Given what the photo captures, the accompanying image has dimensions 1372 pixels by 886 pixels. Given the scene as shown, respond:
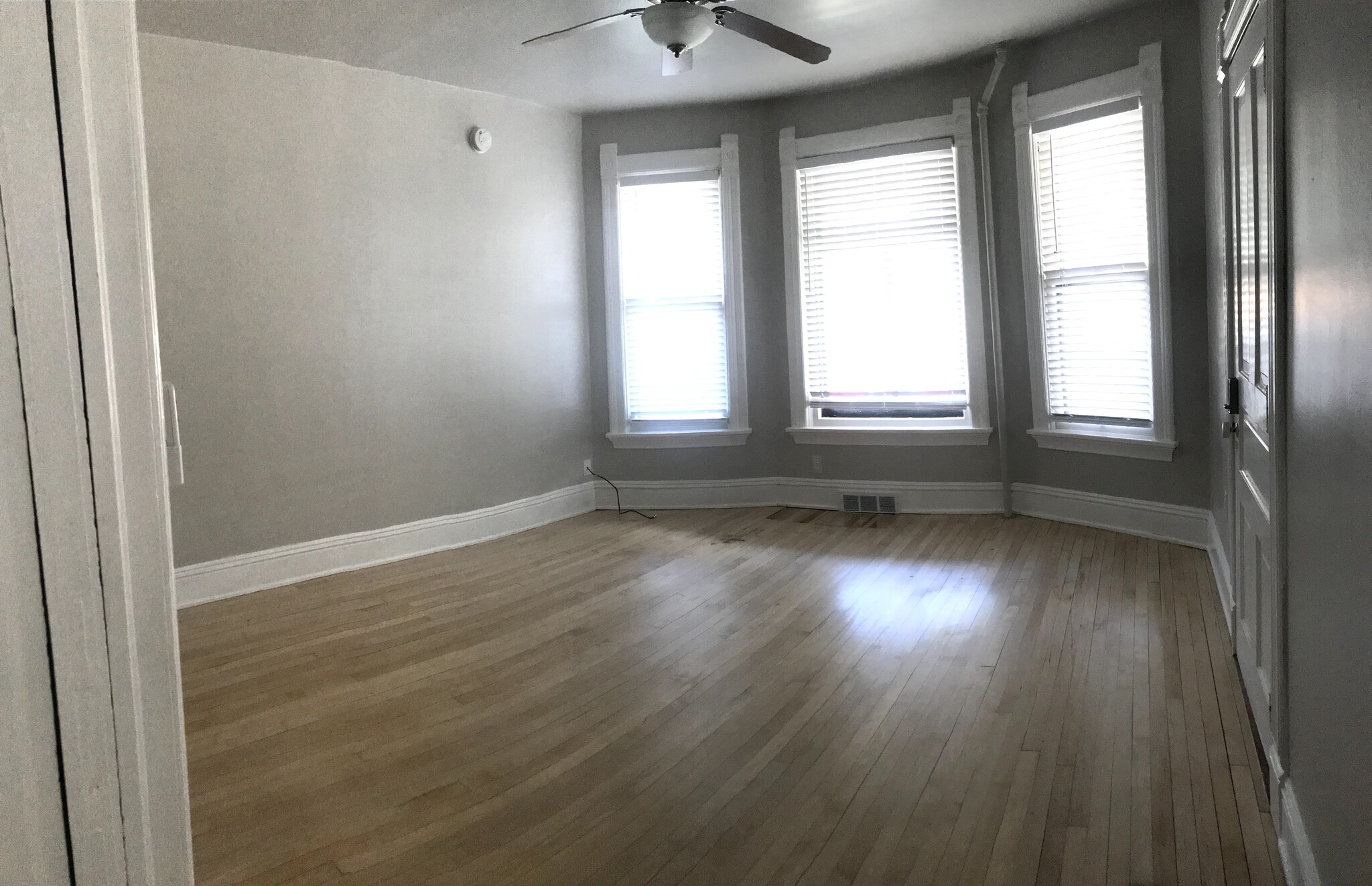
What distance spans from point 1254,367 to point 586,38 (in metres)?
3.51

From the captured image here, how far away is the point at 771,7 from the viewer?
4.31m

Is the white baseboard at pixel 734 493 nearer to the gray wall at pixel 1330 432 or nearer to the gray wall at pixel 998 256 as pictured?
the gray wall at pixel 998 256

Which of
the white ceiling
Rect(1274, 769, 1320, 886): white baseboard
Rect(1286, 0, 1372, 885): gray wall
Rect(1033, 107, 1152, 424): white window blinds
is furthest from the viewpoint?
Rect(1033, 107, 1152, 424): white window blinds

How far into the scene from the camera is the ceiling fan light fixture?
3.54 m

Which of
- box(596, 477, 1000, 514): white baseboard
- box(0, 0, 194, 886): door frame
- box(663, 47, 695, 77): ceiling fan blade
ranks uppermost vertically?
box(663, 47, 695, 77): ceiling fan blade

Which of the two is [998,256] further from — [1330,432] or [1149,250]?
[1330,432]

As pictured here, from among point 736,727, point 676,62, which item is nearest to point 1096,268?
point 676,62

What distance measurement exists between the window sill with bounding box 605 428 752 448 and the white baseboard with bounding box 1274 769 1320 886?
4423 mm

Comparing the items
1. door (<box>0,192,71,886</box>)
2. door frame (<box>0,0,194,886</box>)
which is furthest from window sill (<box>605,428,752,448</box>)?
door (<box>0,192,71,886</box>)

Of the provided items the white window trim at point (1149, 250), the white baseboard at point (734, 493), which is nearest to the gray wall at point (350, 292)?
the white baseboard at point (734, 493)

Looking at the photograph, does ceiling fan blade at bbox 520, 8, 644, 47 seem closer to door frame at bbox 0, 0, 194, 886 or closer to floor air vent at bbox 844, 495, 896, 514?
door frame at bbox 0, 0, 194, 886

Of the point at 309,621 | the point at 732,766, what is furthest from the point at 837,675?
the point at 309,621

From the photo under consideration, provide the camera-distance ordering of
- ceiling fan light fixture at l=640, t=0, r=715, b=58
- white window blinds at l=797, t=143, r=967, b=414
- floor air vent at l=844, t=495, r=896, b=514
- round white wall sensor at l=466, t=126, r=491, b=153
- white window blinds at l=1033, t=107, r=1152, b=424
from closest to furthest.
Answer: ceiling fan light fixture at l=640, t=0, r=715, b=58, white window blinds at l=1033, t=107, r=1152, b=424, round white wall sensor at l=466, t=126, r=491, b=153, white window blinds at l=797, t=143, r=967, b=414, floor air vent at l=844, t=495, r=896, b=514

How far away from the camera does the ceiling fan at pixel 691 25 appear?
3.54 meters
